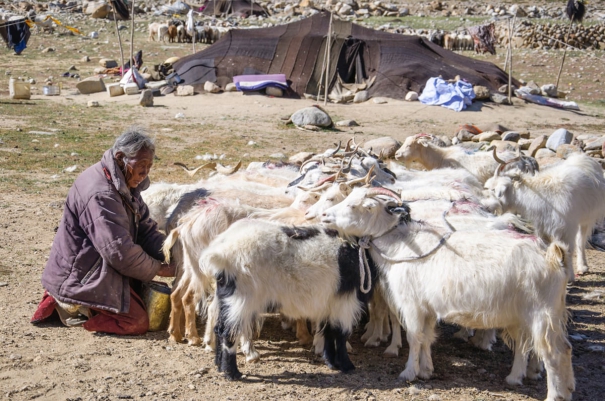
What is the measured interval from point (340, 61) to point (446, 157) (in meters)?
9.52

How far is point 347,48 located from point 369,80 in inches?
44.3

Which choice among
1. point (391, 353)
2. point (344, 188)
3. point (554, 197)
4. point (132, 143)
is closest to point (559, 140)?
point (554, 197)

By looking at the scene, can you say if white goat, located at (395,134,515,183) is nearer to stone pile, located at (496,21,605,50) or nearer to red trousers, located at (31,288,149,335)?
red trousers, located at (31,288,149,335)

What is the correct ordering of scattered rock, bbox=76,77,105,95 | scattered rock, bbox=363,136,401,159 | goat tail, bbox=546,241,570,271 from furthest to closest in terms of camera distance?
scattered rock, bbox=76,77,105,95, scattered rock, bbox=363,136,401,159, goat tail, bbox=546,241,570,271

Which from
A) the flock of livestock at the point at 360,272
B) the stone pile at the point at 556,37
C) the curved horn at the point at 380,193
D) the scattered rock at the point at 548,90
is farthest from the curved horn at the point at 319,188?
the stone pile at the point at 556,37

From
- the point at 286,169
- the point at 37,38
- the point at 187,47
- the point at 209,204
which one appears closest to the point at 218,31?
the point at 187,47

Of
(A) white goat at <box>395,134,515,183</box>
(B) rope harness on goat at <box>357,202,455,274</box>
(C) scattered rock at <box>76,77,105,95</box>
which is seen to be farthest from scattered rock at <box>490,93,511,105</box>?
(B) rope harness on goat at <box>357,202,455,274</box>

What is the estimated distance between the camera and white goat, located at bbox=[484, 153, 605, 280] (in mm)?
6727

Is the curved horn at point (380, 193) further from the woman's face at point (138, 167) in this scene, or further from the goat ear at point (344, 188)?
the woman's face at point (138, 167)

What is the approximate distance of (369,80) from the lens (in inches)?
683

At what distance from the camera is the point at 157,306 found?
201 inches

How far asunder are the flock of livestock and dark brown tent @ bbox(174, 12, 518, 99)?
1153 centimetres

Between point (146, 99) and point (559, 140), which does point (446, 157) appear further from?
point (146, 99)

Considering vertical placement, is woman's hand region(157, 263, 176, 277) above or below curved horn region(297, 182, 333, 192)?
below
